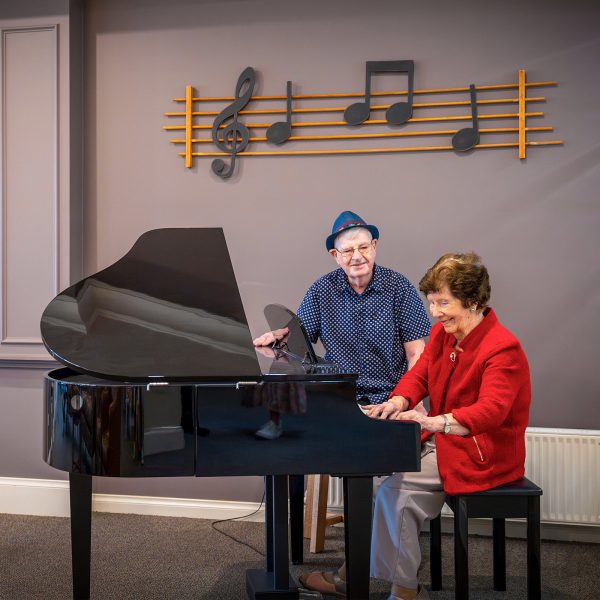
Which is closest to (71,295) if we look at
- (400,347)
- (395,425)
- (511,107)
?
(395,425)

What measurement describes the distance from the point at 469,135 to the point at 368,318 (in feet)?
3.39

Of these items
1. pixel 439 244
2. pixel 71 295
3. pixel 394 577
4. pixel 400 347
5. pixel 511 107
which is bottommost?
pixel 394 577

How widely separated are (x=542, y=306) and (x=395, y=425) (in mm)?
1631

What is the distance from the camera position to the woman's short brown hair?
244 centimetres

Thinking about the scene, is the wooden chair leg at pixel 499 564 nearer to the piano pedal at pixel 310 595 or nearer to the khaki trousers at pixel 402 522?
the khaki trousers at pixel 402 522

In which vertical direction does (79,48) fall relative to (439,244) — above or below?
above

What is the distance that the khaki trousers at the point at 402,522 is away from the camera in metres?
2.48

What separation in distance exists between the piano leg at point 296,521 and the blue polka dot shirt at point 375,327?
1.60 ft

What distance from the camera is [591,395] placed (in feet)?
11.3

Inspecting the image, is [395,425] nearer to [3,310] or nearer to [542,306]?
[542,306]

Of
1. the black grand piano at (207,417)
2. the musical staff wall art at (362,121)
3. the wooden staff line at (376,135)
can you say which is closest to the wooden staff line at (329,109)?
Answer: the musical staff wall art at (362,121)

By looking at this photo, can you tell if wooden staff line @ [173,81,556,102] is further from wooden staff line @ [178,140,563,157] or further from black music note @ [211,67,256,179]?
wooden staff line @ [178,140,563,157]

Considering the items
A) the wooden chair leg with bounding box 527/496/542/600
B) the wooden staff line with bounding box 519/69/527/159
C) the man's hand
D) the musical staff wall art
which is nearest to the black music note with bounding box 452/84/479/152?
the musical staff wall art

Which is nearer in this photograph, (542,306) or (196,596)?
(196,596)
